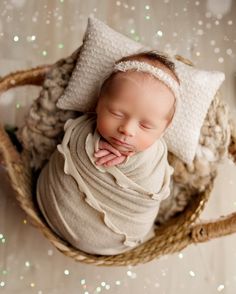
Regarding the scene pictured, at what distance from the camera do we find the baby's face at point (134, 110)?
0.95m

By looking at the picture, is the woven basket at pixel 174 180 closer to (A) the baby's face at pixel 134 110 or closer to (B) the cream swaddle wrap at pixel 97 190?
(B) the cream swaddle wrap at pixel 97 190

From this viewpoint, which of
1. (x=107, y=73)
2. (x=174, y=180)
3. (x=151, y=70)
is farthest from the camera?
(x=174, y=180)

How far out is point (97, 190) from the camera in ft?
3.41

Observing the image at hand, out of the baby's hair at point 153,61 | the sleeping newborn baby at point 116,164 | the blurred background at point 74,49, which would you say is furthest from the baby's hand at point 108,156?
the blurred background at point 74,49

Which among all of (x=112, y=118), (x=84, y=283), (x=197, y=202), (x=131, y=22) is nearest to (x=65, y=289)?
(x=84, y=283)

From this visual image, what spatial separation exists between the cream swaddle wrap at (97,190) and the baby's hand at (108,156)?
0.4 inches

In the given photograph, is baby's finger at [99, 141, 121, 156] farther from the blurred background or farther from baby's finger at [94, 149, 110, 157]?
the blurred background

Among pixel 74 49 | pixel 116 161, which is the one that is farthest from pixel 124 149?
pixel 74 49

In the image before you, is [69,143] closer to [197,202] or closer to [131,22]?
[197,202]

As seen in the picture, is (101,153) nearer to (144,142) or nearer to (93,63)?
(144,142)

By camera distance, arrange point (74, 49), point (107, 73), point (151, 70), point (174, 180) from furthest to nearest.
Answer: point (74, 49) < point (174, 180) < point (107, 73) < point (151, 70)

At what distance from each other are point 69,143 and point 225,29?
77cm

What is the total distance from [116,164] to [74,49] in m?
0.58

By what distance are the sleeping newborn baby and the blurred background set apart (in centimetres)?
19
